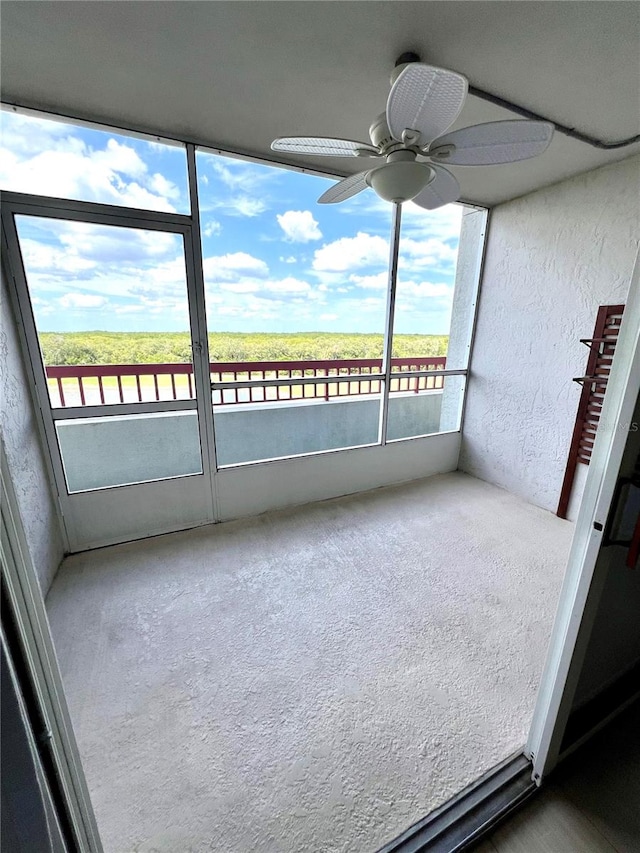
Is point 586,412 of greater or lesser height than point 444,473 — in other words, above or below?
above

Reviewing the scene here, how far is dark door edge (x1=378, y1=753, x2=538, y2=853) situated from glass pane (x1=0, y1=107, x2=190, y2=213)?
2.94 meters

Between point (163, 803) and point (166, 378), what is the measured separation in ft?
6.62

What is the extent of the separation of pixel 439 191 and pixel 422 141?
0.48 meters

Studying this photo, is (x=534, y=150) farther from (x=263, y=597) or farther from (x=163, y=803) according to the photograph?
(x=163, y=803)

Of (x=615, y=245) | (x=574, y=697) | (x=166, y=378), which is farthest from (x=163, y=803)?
(x=615, y=245)

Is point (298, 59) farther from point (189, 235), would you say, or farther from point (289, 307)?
point (289, 307)

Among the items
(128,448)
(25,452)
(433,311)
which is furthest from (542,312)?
(25,452)

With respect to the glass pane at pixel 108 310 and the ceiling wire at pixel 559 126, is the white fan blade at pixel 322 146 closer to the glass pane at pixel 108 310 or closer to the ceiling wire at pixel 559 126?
the ceiling wire at pixel 559 126

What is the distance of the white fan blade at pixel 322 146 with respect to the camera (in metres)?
1.31

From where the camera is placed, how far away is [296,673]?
1477 mm

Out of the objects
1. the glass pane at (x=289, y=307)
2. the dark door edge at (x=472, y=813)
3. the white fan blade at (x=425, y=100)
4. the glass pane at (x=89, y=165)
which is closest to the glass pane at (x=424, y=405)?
the glass pane at (x=289, y=307)

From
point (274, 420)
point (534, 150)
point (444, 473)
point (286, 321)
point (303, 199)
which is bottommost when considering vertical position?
point (444, 473)

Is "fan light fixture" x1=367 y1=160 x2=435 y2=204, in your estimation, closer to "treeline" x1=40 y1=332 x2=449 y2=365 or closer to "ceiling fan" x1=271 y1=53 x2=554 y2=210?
"ceiling fan" x1=271 y1=53 x2=554 y2=210

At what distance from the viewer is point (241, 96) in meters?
1.61
